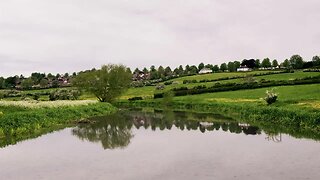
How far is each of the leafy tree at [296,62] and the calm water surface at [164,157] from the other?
363 ft

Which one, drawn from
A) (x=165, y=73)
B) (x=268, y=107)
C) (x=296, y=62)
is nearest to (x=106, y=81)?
(x=268, y=107)

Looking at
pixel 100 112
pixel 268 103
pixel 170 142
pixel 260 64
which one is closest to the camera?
pixel 170 142

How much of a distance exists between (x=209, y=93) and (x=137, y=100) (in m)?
17.5

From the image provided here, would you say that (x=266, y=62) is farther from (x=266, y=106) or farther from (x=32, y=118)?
(x=32, y=118)

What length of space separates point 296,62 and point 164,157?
129674 millimetres

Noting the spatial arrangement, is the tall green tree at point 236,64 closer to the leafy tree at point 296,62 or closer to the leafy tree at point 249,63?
the leafy tree at point 249,63

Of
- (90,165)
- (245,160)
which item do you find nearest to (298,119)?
(245,160)

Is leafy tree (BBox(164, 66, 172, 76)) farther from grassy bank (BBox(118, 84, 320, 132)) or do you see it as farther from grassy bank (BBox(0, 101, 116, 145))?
grassy bank (BBox(0, 101, 116, 145))

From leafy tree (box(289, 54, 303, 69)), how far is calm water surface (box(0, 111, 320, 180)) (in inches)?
4360

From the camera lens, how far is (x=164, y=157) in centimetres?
2041

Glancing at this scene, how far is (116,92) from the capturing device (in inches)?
3216

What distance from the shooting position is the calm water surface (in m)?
16.4

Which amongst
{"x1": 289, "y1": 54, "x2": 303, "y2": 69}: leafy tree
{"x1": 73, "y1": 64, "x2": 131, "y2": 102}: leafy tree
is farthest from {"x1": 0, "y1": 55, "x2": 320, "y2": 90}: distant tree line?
{"x1": 73, "y1": 64, "x2": 131, "y2": 102}: leafy tree

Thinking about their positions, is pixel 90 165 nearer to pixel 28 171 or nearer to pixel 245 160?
pixel 28 171
